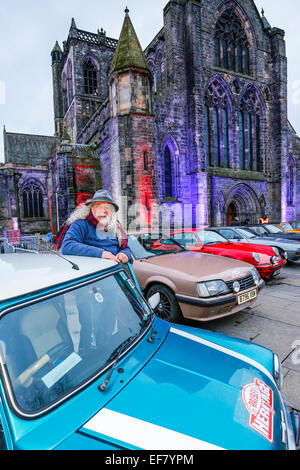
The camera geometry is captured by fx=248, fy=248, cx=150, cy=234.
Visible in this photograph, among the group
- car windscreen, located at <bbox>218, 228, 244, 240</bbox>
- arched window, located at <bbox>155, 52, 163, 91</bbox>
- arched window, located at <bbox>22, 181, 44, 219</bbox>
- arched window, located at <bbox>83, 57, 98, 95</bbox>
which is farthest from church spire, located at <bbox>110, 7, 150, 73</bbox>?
arched window, located at <bbox>22, 181, 44, 219</bbox>

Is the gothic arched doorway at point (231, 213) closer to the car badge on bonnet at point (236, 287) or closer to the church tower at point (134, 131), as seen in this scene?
the church tower at point (134, 131)

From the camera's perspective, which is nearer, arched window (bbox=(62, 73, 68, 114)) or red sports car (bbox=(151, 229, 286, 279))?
red sports car (bbox=(151, 229, 286, 279))

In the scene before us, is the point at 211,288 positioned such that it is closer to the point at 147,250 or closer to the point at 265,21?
the point at 147,250

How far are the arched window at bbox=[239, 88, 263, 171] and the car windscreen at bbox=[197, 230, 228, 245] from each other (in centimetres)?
1306

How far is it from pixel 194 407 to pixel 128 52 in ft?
47.6

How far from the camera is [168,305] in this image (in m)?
3.97

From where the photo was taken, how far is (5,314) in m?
1.15

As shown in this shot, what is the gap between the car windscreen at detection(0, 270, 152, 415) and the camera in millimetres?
1137

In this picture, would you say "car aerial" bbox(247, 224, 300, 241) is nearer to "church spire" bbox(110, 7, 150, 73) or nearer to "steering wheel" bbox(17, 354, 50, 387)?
"church spire" bbox(110, 7, 150, 73)

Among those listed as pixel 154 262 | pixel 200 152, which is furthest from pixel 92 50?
pixel 154 262

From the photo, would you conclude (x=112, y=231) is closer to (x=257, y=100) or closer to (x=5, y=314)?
(x=5, y=314)

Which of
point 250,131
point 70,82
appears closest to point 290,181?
point 250,131

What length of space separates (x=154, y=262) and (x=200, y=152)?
504 inches

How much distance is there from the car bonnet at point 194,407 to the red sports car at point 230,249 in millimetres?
3853
